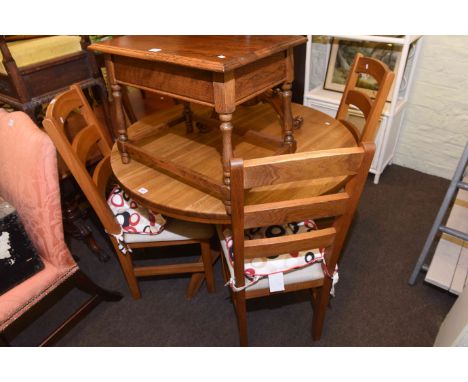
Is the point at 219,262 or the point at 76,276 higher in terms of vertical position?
the point at 76,276

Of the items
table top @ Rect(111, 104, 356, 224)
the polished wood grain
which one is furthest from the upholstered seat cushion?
the polished wood grain

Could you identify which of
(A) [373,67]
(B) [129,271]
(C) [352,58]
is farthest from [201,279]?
(C) [352,58]

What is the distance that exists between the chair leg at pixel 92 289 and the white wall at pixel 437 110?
2156mm

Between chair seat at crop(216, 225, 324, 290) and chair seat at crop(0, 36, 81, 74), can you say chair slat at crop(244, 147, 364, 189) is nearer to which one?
chair seat at crop(216, 225, 324, 290)

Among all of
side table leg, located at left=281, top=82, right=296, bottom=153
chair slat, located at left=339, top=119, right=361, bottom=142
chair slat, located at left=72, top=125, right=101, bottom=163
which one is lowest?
chair slat, located at left=339, top=119, right=361, bottom=142

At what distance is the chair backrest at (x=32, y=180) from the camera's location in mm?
1146

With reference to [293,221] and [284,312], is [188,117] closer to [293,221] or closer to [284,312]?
[293,221]

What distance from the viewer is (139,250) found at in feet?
6.57

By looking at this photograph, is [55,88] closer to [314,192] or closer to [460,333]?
[314,192]

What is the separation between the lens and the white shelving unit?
81.0 inches

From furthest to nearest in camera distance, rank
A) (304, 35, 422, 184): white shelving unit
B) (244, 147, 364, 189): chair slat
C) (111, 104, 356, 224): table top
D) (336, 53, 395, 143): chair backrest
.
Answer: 1. (304, 35, 422, 184): white shelving unit
2. (336, 53, 395, 143): chair backrest
3. (111, 104, 356, 224): table top
4. (244, 147, 364, 189): chair slat

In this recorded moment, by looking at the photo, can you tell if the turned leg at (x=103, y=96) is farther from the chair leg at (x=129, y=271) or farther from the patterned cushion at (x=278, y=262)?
the patterned cushion at (x=278, y=262)
